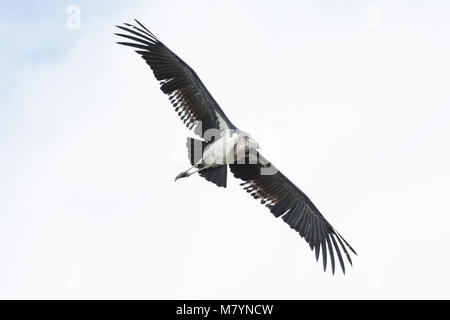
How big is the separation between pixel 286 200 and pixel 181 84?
354 cm

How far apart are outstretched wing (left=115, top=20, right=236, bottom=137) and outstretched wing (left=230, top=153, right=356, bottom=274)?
4.91 ft

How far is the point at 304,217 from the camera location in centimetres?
2038

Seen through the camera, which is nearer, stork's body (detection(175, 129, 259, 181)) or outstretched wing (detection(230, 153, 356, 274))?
stork's body (detection(175, 129, 259, 181))

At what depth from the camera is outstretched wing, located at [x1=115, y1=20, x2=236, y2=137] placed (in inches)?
742

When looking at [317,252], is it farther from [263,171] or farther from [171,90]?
[171,90]

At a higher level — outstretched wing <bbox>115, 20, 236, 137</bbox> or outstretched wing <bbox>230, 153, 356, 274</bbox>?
outstretched wing <bbox>115, 20, 236, 137</bbox>

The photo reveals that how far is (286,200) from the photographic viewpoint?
20.4 m

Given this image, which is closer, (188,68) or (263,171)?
(188,68)

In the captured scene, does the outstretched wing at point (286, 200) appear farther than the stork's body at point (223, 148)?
Yes

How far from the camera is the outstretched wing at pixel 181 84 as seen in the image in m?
18.9

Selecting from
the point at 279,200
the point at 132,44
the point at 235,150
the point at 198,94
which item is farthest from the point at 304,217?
the point at 132,44

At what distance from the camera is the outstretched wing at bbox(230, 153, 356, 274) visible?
20.1 m

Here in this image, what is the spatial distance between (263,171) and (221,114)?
1895mm

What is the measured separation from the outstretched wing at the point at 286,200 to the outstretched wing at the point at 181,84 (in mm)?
1496
